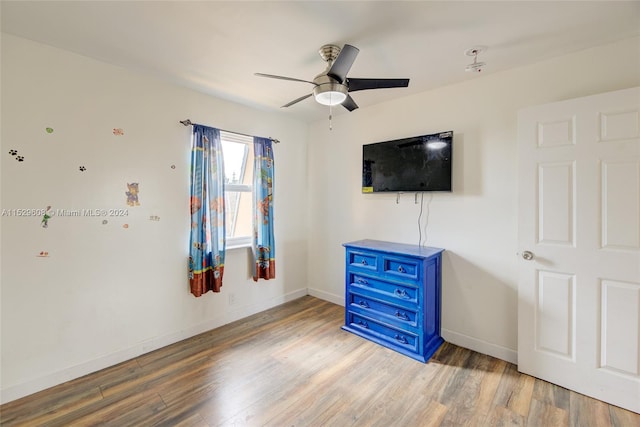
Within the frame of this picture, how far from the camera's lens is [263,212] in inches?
131

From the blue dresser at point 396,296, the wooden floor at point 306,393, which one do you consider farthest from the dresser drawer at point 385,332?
the wooden floor at point 306,393

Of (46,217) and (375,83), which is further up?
(375,83)

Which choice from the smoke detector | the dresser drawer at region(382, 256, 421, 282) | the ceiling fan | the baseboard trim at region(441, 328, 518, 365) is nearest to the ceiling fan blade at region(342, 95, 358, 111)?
the ceiling fan

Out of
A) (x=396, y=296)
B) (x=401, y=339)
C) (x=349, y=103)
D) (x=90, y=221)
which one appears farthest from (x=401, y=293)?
(x=90, y=221)

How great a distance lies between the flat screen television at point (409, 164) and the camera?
2.61m

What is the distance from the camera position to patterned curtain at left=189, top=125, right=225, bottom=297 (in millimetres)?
2730

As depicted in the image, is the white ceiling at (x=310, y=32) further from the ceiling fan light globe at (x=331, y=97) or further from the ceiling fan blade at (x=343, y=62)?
the ceiling fan light globe at (x=331, y=97)

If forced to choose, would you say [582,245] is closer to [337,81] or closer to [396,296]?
[396,296]

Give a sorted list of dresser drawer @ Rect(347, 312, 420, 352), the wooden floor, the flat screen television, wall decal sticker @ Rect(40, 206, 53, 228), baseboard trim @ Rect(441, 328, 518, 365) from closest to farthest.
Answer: the wooden floor < wall decal sticker @ Rect(40, 206, 53, 228) < baseboard trim @ Rect(441, 328, 518, 365) < dresser drawer @ Rect(347, 312, 420, 352) < the flat screen television

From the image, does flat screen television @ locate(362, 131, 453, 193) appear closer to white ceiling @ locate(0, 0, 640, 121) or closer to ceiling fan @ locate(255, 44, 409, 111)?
white ceiling @ locate(0, 0, 640, 121)

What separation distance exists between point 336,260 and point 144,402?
2.40 meters

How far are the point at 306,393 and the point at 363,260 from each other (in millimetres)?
1322

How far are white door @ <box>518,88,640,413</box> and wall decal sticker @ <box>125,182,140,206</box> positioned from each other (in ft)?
10.8

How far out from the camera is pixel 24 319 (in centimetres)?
195
